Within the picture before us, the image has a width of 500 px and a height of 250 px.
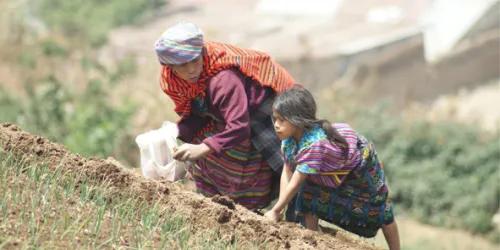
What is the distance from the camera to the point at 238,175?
18.8 ft

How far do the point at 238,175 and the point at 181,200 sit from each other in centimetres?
97

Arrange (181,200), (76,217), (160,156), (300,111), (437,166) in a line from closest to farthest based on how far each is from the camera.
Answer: (76,217) → (181,200) → (300,111) → (160,156) → (437,166)

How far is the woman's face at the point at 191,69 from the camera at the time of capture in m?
5.23

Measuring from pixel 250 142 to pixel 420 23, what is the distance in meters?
12.3

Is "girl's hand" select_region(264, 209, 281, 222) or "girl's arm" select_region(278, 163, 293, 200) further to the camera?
"girl's arm" select_region(278, 163, 293, 200)

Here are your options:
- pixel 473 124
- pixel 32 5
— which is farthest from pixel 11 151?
pixel 32 5

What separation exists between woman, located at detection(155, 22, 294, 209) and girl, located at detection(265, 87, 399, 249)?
272 millimetres

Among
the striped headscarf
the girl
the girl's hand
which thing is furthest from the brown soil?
the striped headscarf

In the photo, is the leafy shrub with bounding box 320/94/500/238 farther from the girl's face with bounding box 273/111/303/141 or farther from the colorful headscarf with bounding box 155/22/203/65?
the colorful headscarf with bounding box 155/22/203/65

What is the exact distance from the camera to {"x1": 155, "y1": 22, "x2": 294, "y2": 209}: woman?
5227 millimetres

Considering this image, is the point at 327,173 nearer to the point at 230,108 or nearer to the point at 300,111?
the point at 300,111

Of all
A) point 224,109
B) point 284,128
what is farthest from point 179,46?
point 284,128

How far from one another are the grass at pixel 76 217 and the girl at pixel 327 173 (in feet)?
2.63

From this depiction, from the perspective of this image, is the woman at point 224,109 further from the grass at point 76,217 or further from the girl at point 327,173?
the grass at point 76,217
